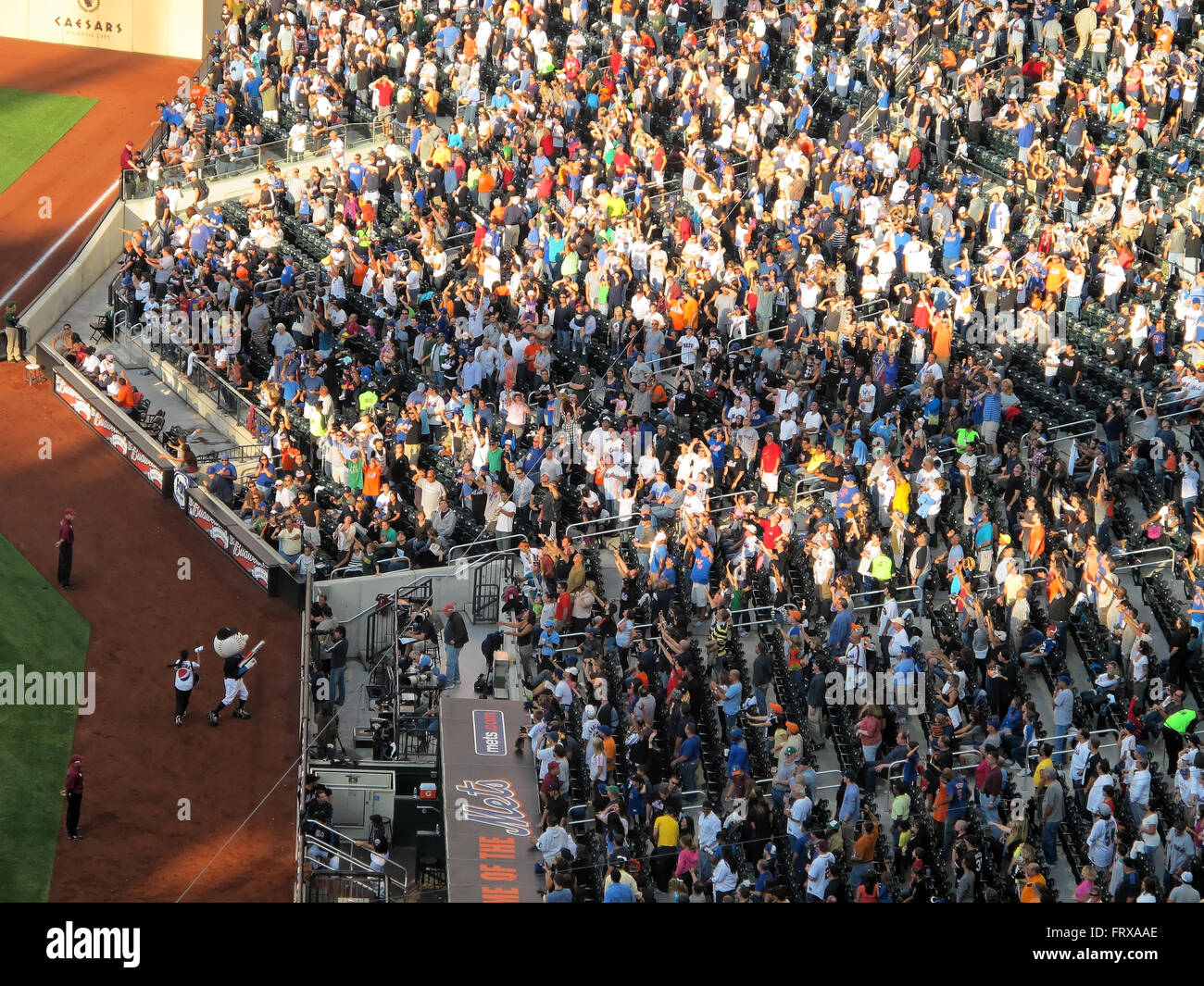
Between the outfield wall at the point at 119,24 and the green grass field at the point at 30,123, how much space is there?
3.29 metres

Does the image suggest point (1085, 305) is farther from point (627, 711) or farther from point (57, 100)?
point (57, 100)

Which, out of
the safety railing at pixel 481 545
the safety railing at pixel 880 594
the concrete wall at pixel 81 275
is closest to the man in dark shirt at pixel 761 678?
the safety railing at pixel 880 594

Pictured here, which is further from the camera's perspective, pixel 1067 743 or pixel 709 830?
pixel 1067 743

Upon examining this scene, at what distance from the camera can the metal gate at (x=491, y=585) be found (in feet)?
90.8

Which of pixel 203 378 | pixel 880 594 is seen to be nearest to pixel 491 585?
pixel 880 594

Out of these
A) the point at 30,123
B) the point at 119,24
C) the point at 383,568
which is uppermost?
the point at 119,24

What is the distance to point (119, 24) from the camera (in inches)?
1927

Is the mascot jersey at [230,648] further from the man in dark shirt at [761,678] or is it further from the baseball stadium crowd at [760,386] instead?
the man in dark shirt at [761,678]

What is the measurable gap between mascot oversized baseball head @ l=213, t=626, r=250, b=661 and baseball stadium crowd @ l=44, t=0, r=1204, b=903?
2.94 metres

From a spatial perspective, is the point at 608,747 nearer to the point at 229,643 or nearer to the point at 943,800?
the point at 943,800

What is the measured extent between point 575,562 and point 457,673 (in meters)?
2.54

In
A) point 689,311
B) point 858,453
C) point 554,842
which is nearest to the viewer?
point 554,842

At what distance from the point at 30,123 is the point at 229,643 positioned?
24.6 meters
